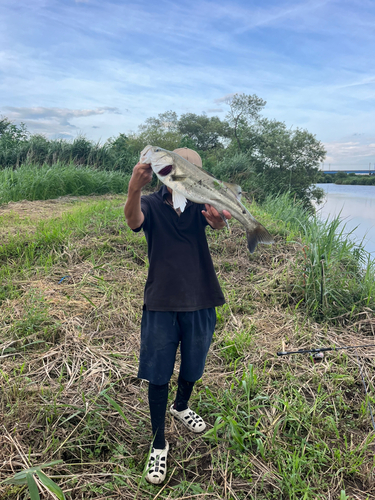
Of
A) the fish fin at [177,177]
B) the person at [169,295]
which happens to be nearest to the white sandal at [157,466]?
the person at [169,295]

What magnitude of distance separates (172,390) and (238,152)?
16633mm

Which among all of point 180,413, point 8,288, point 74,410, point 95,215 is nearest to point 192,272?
point 180,413

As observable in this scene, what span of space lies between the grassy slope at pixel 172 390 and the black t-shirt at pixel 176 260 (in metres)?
0.89

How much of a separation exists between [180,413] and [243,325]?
1.46 m

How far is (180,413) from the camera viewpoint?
2.39 metres

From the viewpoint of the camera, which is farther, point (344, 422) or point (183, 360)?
point (344, 422)

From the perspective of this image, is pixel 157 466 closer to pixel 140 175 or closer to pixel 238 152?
pixel 140 175

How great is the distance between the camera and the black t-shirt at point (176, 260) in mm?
1963

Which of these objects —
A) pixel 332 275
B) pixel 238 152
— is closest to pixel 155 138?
pixel 238 152

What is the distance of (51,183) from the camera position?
9180 millimetres

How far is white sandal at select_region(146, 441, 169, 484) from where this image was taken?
1.95 meters

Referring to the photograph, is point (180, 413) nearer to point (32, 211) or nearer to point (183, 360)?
point (183, 360)

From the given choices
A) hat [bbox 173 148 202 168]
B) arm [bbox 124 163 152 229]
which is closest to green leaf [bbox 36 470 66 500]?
arm [bbox 124 163 152 229]

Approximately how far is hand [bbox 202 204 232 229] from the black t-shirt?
84 mm
